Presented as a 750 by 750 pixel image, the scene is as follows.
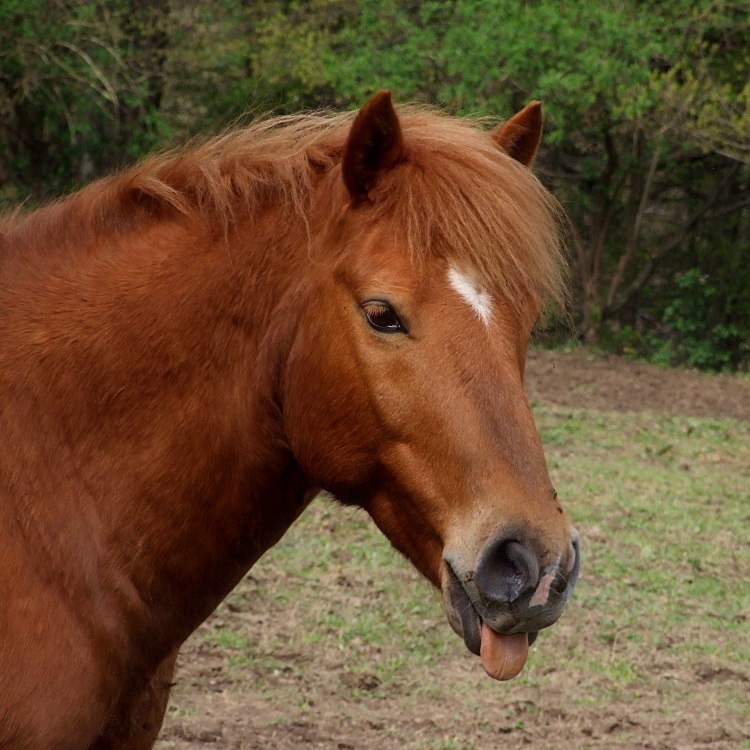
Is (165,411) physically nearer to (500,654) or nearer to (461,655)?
(500,654)

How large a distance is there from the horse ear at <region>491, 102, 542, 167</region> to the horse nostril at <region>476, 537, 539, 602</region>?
1.04 meters

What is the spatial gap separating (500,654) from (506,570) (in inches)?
7.0

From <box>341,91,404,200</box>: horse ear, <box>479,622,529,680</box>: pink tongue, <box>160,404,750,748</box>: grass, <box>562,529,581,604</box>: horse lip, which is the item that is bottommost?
<box>160,404,750,748</box>: grass

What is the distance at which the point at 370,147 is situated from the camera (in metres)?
2.10

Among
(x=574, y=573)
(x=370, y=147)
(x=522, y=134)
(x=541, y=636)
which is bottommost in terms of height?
(x=541, y=636)

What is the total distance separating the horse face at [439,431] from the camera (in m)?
1.84

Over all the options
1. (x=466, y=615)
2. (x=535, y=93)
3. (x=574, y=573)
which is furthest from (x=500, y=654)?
(x=535, y=93)

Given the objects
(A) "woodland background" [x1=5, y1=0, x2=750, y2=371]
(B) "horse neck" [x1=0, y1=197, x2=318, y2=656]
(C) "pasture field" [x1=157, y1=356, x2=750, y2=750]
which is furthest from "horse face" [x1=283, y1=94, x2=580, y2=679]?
(A) "woodland background" [x1=5, y1=0, x2=750, y2=371]

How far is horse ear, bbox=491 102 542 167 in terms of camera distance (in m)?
2.38

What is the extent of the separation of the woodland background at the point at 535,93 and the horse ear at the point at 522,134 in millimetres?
7689

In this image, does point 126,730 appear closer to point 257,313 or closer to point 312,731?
point 257,313

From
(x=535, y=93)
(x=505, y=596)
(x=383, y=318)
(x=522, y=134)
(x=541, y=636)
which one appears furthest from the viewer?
(x=535, y=93)

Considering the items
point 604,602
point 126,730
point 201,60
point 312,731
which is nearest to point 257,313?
point 126,730

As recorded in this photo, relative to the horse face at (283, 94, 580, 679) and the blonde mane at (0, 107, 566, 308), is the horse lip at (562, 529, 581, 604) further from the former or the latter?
the blonde mane at (0, 107, 566, 308)
